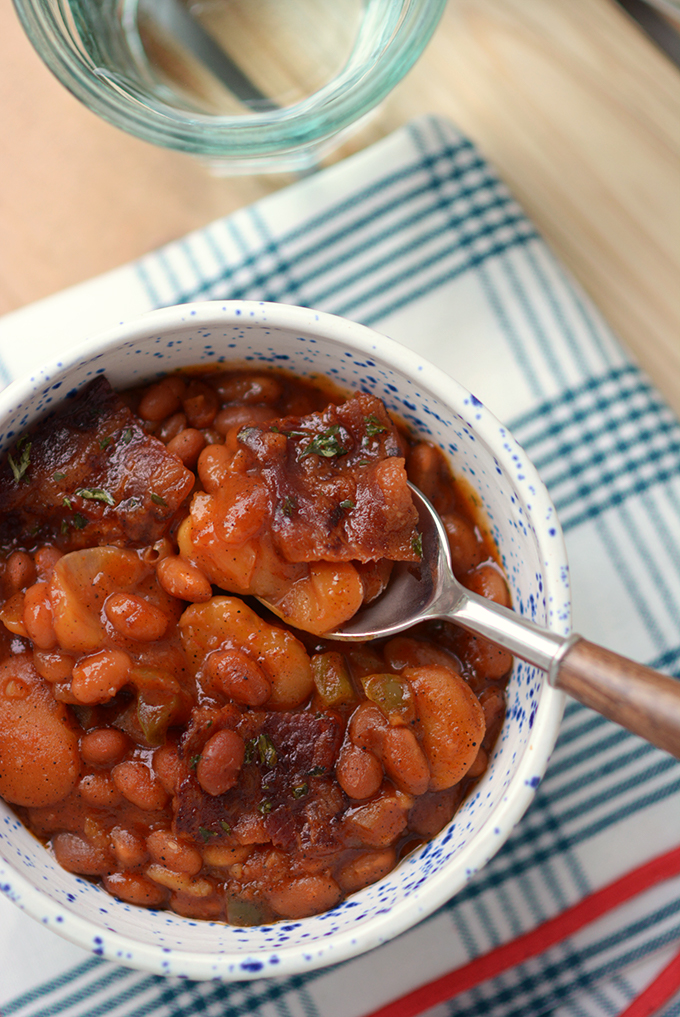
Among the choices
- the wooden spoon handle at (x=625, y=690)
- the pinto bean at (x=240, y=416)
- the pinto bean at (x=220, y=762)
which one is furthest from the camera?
the pinto bean at (x=240, y=416)

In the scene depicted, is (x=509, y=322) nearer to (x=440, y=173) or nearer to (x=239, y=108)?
(x=440, y=173)

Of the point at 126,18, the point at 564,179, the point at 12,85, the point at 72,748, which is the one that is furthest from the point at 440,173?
the point at 72,748

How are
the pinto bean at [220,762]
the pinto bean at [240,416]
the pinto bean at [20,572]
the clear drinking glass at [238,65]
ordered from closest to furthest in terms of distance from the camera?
the pinto bean at [220,762], the pinto bean at [20,572], the pinto bean at [240,416], the clear drinking glass at [238,65]

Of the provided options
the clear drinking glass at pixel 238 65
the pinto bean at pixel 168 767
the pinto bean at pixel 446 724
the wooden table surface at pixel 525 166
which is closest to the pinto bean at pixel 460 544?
the pinto bean at pixel 446 724

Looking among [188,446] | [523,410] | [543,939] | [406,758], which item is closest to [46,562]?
[188,446]

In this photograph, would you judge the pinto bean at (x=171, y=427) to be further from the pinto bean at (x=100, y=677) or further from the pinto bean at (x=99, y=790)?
the pinto bean at (x=99, y=790)

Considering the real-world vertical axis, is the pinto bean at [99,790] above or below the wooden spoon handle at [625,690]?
above
